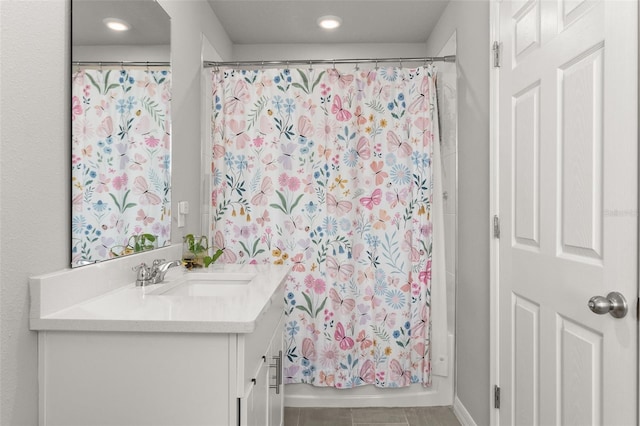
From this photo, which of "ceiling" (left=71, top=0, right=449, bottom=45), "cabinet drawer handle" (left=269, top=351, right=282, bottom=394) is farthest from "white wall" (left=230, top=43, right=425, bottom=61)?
"cabinet drawer handle" (left=269, top=351, right=282, bottom=394)

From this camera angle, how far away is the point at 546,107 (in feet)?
4.96

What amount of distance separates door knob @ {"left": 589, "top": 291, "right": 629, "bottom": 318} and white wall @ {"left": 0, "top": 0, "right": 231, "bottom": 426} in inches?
58.4

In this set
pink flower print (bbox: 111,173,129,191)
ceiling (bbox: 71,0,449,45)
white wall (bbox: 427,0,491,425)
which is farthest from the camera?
ceiling (bbox: 71,0,449,45)

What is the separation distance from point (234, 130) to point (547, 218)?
1720mm

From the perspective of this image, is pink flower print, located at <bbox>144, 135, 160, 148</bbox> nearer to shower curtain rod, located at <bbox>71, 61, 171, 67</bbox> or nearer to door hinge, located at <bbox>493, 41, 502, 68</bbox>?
shower curtain rod, located at <bbox>71, 61, 171, 67</bbox>

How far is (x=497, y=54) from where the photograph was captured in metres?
1.94

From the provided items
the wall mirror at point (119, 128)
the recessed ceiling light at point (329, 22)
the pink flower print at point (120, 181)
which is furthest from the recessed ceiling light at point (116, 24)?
the recessed ceiling light at point (329, 22)

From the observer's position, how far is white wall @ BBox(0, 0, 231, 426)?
3.51 feet

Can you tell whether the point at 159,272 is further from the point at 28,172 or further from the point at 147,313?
the point at 28,172

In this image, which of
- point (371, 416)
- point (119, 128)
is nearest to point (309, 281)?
point (371, 416)

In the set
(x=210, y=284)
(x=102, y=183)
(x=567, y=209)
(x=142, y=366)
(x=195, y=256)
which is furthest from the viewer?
(x=195, y=256)

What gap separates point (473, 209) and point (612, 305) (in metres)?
1.15

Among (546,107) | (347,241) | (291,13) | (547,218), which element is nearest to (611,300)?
(547,218)

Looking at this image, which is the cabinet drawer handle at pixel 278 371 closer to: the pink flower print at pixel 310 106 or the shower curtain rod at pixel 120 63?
the shower curtain rod at pixel 120 63
